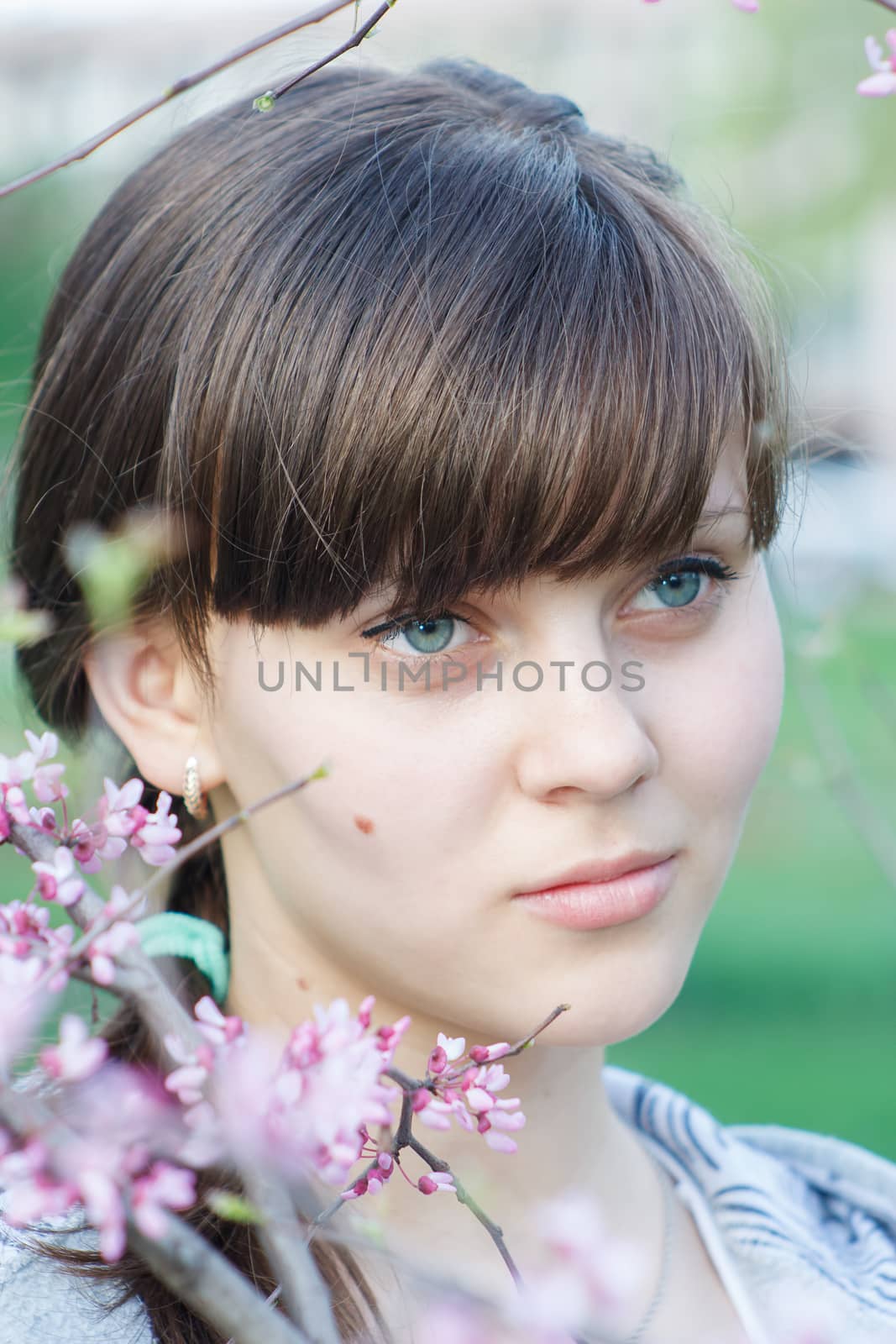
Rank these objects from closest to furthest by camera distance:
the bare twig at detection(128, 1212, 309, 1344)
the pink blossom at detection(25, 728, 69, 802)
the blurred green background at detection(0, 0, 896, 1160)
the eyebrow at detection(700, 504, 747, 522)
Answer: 1. the bare twig at detection(128, 1212, 309, 1344)
2. the pink blossom at detection(25, 728, 69, 802)
3. the eyebrow at detection(700, 504, 747, 522)
4. the blurred green background at detection(0, 0, 896, 1160)

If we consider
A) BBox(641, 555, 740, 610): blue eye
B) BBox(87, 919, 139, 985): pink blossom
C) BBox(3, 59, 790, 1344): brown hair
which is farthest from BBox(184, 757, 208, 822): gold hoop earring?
BBox(87, 919, 139, 985): pink blossom

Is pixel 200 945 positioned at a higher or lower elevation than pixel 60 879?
lower

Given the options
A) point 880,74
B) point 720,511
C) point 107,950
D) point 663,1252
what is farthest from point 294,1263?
point 663,1252

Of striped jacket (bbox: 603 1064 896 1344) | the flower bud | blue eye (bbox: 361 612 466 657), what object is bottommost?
striped jacket (bbox: 603 1064 896 1344)

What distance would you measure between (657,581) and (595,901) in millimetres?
320

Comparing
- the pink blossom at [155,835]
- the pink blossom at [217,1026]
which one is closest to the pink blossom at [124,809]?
the pink blossom at [155,835]

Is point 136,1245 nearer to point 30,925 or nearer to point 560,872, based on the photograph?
point 30,925

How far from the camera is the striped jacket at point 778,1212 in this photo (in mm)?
1423

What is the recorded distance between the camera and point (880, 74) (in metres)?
0.84

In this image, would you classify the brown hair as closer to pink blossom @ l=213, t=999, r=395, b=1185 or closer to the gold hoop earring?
the gold hoop earring

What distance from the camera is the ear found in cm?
130

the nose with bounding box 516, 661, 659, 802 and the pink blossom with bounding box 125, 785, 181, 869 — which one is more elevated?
the pink blossom with bounding box 125, 785, 181, 869

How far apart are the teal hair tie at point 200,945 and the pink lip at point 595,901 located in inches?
18.6

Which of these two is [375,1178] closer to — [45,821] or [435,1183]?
[435,1183]
